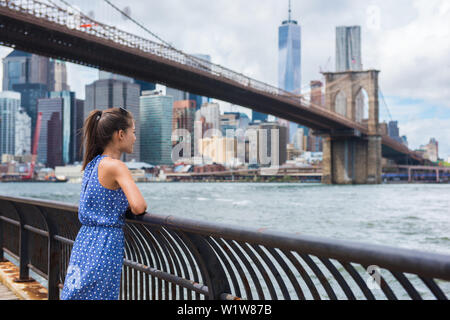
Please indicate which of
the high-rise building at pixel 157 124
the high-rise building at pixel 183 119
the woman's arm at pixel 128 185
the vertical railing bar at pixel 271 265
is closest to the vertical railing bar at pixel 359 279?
the vertical railing bar at pixel 271 265

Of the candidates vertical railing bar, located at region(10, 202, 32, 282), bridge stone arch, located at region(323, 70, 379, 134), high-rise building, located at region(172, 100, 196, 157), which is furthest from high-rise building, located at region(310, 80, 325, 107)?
vertical railing bar, located at region(10, 202, 32, 282)

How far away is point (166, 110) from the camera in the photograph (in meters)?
54.2

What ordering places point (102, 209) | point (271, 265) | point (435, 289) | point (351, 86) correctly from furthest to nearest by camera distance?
point (351, 86), point (102, 209), point (271, 265), point (435, 289)

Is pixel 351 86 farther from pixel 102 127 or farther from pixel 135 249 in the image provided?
pixel 102 127

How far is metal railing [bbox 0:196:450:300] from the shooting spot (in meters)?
1.26

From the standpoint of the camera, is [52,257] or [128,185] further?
[52,257]

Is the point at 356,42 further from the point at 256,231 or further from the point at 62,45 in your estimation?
the point at 256,231

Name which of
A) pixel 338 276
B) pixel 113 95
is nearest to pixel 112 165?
pixel 338 276

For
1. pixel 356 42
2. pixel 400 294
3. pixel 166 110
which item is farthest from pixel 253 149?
pixel 356 42

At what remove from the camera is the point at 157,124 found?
53938 mm

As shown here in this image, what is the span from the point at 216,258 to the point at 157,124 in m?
52.4

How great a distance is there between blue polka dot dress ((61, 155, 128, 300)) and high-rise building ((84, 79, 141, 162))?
49.8m

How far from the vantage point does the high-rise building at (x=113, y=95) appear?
53.5 m

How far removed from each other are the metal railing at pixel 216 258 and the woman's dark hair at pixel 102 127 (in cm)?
36
